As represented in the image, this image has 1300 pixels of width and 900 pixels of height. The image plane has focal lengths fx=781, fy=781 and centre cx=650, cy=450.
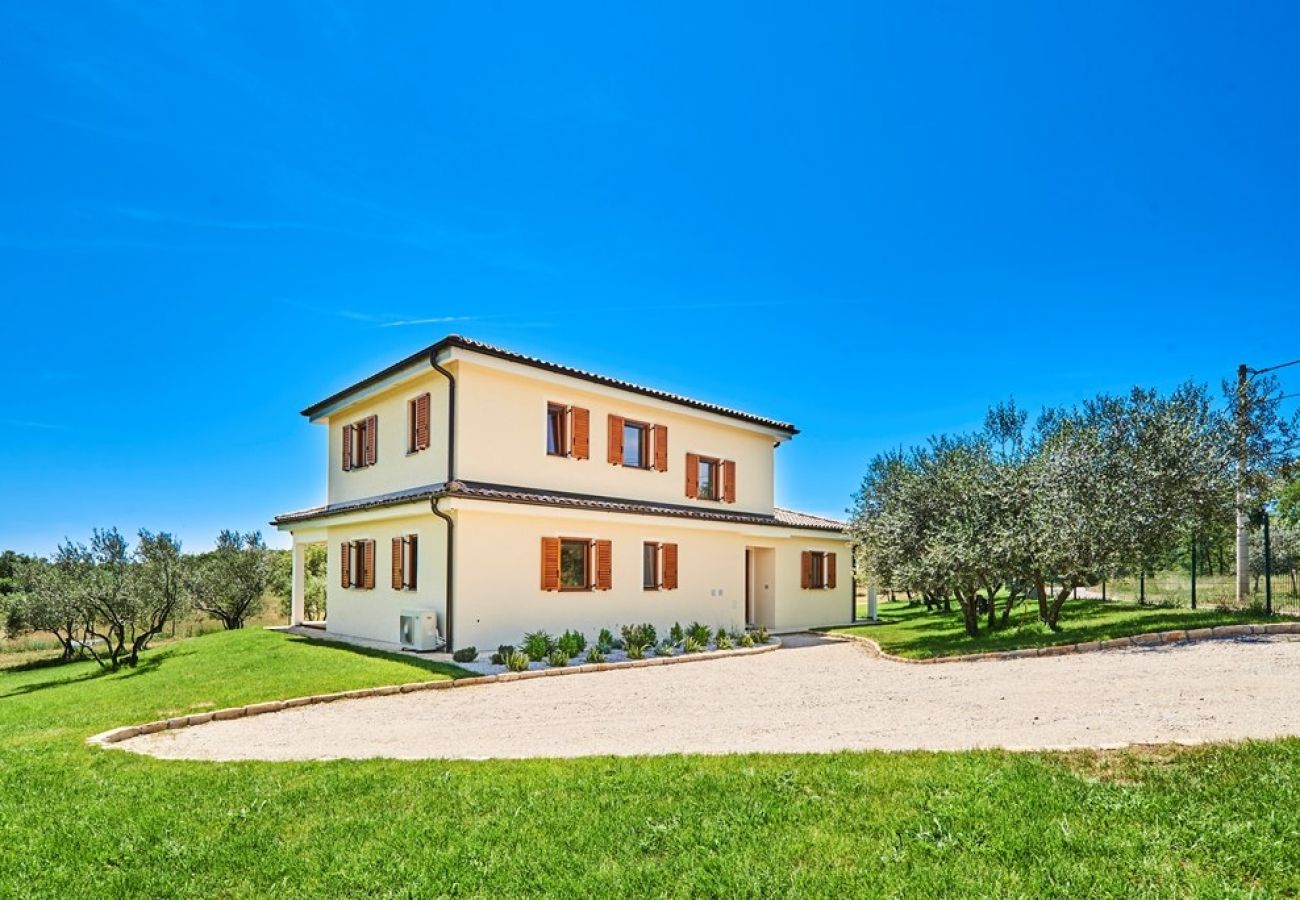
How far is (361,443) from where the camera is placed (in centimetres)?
2019

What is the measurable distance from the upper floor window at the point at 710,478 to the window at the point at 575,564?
4.53 meters

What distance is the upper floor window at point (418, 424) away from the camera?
17.4 metres

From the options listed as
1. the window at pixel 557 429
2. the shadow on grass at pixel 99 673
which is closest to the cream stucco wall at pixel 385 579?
the window at pixel 557 429

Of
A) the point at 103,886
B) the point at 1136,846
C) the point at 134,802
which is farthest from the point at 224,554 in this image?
the point at 1136,846

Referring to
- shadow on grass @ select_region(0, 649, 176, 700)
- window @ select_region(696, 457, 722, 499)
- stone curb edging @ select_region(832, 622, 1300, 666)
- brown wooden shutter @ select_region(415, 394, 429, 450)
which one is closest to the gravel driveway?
stone curb edging @ select_region(832, 622, 1300, 666)

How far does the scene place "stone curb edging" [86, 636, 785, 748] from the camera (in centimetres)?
900

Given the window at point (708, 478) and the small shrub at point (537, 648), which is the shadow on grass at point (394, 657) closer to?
the small shrub at point (537, 648)

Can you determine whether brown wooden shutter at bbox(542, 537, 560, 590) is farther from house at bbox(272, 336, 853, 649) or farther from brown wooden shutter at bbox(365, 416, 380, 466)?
brown wooden shutter at bbox(365, 416, 380, 466)

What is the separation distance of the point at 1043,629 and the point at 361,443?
16.8 meters

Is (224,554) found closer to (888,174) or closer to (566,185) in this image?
(566,185)

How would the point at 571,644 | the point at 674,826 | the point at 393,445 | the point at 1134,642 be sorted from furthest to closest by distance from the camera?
1. the point at 393,445
2. the point at 571,644
3. the point at 1134,642
4. the point at 674,826

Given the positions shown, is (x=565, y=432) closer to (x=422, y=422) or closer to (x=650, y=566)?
(x=422, y=422)

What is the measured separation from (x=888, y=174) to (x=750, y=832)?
45.4 ft

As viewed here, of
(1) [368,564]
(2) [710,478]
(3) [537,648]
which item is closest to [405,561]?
(1) [368,564]
